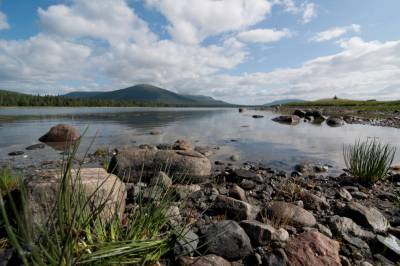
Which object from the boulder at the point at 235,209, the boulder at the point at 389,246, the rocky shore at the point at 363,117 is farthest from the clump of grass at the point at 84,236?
the rocky shore at the point at 363,117

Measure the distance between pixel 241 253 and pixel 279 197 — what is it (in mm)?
3356

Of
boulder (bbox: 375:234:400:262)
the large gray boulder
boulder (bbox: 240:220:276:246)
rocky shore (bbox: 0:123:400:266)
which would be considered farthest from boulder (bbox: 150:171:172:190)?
boulder (bbox: 375:234:400:262)

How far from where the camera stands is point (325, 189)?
24.3 feet

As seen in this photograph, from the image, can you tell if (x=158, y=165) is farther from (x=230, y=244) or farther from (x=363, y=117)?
(x=363, y=117)

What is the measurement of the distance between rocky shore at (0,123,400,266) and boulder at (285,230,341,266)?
0.04 feet

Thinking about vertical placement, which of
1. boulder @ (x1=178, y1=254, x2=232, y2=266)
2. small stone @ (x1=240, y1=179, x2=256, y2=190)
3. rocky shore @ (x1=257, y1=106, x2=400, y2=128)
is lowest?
small stone @ (x1=240, y1=179, x2=256, y2=190)

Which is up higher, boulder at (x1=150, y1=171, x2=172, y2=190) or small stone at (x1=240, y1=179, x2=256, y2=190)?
boulder at (x1=150, y1=171, x2=172, y2=190)

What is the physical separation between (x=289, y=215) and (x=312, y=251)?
1.18m

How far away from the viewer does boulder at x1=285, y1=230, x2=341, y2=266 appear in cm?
322

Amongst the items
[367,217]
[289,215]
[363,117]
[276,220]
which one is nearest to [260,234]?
[276,220]

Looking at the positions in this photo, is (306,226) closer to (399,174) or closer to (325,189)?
(325,189)

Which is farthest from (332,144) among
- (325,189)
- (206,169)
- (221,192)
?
(221,192)

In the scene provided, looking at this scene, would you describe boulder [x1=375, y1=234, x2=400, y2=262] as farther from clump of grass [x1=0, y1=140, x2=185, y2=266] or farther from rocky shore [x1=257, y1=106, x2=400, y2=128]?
rocky shore [x1=257, y1=106, x2=400, y2=128]

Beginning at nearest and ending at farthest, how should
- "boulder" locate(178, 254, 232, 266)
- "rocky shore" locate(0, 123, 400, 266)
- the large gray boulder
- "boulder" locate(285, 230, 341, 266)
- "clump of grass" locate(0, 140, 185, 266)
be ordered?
1. "clump of grass" locate(0, 140, 185, 266)
2. "boulder" locate(178, 254, 232, 266)
3. "boulder" locate(285, 230, 341, 266)
4. "rocky shore" locate(0, 123, 400, 266)
5. the large gray boulder
